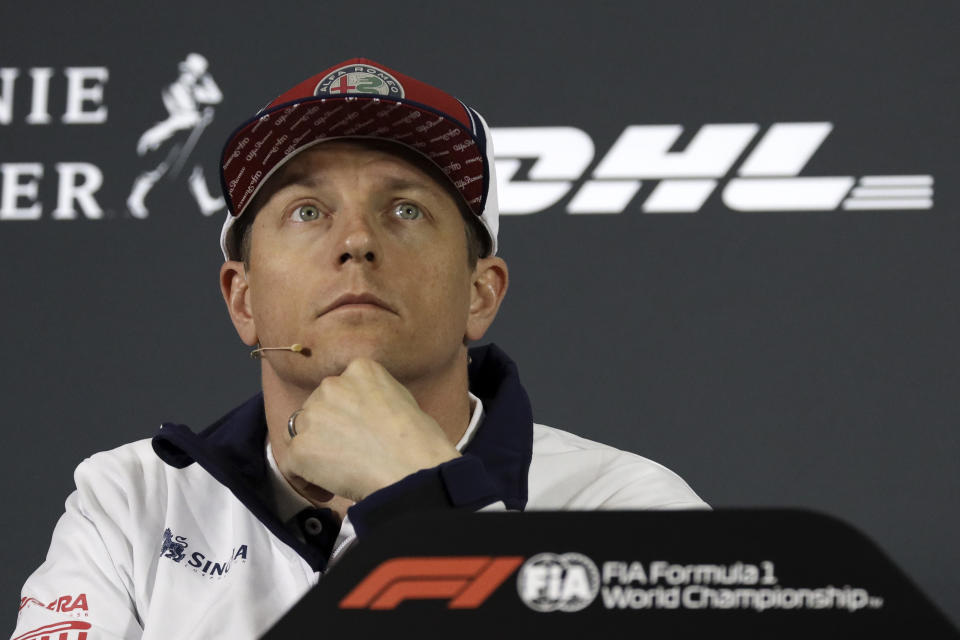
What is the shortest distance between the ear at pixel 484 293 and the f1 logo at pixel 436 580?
2.66 feet

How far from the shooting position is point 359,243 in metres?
1.09

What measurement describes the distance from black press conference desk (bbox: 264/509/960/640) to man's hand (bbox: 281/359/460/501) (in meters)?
0.39

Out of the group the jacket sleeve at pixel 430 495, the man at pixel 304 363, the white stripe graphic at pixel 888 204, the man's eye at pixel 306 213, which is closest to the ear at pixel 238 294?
the man at pixel 304 363

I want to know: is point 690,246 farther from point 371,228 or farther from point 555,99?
point 371,228

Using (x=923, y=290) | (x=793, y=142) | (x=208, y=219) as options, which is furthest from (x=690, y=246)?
(x=208, y=219)

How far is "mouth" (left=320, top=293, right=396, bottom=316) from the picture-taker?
3.55 ft

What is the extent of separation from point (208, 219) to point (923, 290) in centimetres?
131

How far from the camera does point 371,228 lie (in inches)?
43.8

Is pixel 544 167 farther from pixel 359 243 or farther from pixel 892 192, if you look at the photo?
pixel 359 243

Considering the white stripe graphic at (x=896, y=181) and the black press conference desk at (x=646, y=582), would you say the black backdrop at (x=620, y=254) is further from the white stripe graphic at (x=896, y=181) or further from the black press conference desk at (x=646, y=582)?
the black press conference desk at (x=646, y=582)

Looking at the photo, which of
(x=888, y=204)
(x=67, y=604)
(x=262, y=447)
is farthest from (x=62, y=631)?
(x=888, y=204)

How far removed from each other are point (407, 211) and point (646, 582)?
75 cm

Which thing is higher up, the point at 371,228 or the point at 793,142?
the point at 793,142

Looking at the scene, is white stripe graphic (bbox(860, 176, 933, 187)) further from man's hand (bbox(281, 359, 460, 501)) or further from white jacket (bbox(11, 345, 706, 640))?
man's hand (bbox(281, 359, 460, 501))
